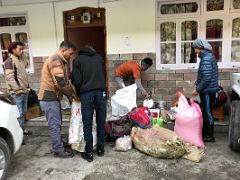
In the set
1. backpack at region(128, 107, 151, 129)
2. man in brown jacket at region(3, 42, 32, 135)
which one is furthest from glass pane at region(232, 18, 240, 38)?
man in brown jacket at region(3, 42, 32, 135)

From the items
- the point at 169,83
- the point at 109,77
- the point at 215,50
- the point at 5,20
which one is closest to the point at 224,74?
the point at 215,50

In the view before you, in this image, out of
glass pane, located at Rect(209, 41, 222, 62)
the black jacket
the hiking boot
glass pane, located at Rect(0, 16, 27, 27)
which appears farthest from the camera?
glass pane, located at Rect(0, 16, 27, 27)

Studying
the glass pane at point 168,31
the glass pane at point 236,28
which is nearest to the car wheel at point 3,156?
the glass pane at point 168,31

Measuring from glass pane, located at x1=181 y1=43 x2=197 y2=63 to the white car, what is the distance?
3.78 meters

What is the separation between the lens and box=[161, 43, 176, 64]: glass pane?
19.4 ft

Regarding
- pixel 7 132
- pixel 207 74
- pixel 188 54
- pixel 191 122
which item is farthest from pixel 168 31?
pixel 7 132

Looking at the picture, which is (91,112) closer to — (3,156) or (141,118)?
(141,118)

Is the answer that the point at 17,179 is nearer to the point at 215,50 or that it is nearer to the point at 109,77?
the point at 109,77

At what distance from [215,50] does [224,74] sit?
555 millimetres

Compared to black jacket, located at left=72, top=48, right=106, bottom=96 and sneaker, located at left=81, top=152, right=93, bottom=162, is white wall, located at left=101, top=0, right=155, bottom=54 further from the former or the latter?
sneaker, located at left=81, top=152, right=93, bottom=162

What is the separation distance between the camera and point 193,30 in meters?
5.72

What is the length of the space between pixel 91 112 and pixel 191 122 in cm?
159

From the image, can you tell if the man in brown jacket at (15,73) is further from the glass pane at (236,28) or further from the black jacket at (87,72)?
the glass pane at (236,28)

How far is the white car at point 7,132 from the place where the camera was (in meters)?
3.33
